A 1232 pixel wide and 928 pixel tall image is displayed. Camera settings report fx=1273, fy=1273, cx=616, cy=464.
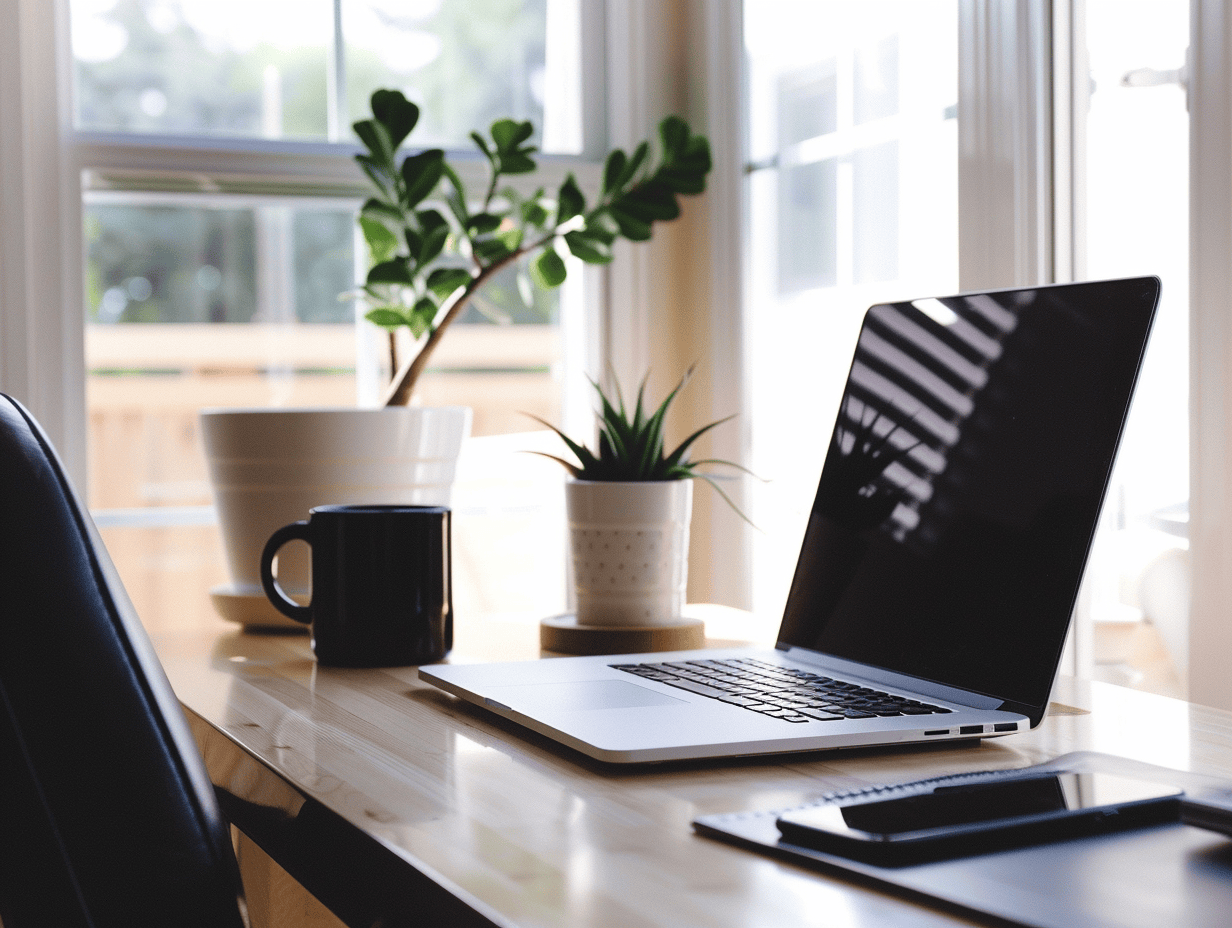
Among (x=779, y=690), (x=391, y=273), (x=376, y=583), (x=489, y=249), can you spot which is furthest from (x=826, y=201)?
(x=779, y=690)

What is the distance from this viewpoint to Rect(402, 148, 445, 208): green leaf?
1527mm

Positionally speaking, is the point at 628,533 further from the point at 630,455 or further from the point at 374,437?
the point at 374,437

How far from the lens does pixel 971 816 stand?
498 mm

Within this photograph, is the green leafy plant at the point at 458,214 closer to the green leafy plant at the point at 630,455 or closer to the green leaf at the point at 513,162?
the green leaf at the point at 513,162

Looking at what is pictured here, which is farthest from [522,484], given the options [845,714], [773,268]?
[845,714]

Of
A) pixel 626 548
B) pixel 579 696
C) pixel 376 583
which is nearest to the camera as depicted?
pixel 579 696

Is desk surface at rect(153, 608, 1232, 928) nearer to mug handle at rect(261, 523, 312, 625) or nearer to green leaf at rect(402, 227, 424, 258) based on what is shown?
mug handle at rect(261, 523, 312, 625)

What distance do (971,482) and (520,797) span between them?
384mm

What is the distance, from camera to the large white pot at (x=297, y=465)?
126 cm

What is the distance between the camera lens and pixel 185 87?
1991 millimetres

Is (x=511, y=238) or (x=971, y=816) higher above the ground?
(x=511, y=238)

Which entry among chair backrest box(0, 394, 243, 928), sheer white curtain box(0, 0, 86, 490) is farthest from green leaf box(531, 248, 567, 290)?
chair backrest box(0, 394, 243, 928)

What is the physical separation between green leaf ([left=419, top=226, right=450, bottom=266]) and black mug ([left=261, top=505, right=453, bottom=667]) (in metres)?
0.55

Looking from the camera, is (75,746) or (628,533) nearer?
(75,746)
